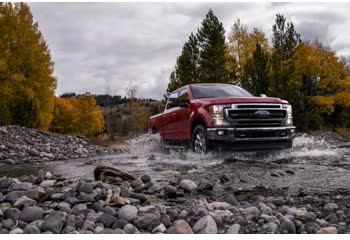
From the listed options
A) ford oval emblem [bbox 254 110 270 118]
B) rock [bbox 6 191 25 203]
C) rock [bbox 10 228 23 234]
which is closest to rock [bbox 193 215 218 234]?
rock [bbox 10 228 23 234]

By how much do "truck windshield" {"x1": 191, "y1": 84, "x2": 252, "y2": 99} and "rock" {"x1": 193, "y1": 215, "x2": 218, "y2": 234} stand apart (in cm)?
617

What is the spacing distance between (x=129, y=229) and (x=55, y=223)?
676 mm

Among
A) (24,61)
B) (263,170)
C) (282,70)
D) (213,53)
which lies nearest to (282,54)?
(282,70)

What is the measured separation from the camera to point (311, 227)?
3.32 m

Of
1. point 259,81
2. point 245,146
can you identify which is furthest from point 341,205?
point 259,81

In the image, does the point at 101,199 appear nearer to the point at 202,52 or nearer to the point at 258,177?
the point at 258,177

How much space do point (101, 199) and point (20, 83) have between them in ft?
90.5

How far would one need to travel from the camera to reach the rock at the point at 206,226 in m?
3.33

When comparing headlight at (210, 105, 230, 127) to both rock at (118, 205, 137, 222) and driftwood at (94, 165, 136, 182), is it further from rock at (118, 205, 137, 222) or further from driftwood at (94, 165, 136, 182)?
rock at (118, 205, 137, 222)

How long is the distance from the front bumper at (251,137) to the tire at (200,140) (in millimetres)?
226

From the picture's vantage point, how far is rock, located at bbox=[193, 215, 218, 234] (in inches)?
131

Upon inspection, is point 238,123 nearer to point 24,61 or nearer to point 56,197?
point 56,197

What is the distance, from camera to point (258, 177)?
6184 millimetres

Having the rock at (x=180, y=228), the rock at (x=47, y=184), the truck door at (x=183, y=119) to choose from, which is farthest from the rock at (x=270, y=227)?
the truck door at (x=183, y=119)
